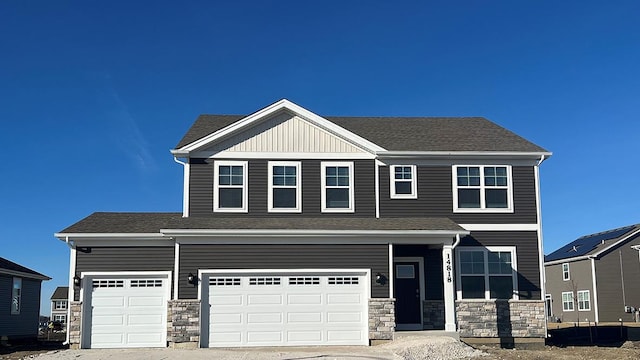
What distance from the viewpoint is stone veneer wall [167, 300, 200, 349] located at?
54.2ft

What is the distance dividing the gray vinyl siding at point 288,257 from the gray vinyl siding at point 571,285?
22289 millimetres

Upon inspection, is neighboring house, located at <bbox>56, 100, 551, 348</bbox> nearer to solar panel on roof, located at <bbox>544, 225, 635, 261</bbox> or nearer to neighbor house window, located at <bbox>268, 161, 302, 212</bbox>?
neighbor house window, located at <bbox>268, 161, 302, 212</bbox>

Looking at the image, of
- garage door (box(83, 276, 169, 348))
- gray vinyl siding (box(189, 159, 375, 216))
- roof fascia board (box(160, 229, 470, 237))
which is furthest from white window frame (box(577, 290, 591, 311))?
garage door (box(83, 276, 169, 348))

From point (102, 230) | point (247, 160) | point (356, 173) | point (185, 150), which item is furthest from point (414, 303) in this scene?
point (102, 230)

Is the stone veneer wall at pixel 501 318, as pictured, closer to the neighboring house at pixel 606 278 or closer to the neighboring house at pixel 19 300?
the neighboring house at pixel 19 300

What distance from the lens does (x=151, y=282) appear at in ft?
59.6

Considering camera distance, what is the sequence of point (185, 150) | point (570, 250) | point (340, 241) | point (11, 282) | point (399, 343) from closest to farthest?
1. point (399, 343)
2. point (340, 241)
3. point (185, 150)
4. point (11, 282)
5. point (570, 250)

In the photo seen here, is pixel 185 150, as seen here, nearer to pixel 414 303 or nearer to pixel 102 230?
pixel 102 230

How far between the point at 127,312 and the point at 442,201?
9687 millimetres

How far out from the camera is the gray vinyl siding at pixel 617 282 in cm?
3425

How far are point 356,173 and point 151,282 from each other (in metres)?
6.77

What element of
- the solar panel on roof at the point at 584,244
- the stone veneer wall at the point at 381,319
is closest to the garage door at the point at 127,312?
the stone veneer wall at the point at 381,319

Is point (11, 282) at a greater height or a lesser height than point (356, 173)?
lesser

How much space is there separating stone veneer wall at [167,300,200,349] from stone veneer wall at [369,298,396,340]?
451 centimetres
